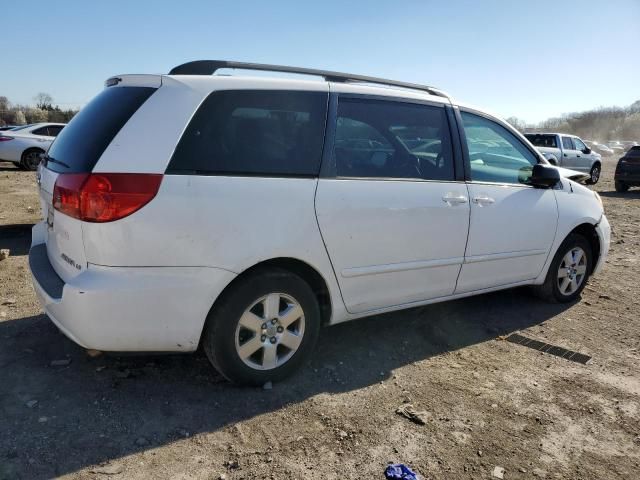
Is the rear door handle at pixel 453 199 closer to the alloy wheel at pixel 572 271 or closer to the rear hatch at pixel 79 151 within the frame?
the alloy wheel at pixel 572 271

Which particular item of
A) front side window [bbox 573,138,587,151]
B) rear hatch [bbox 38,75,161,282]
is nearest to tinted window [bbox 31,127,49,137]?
rear hatch [bbox 38,75,161,282]

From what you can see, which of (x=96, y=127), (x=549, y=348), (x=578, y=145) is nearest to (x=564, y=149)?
(x=578, y=145)

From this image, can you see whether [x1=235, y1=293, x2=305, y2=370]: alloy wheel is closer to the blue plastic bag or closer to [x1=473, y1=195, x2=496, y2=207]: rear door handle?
the blue plastic bag

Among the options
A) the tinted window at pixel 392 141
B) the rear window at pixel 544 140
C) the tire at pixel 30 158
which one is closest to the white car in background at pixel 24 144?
the tire at pixel 30 158

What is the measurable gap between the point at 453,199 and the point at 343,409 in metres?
1.70

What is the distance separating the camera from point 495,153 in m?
4.27

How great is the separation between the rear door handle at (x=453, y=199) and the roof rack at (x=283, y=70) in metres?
0.84

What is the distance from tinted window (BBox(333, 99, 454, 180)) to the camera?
10.8 ft

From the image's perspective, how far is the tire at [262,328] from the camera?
2854mm

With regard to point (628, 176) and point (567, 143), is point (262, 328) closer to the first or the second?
point (628, 176)

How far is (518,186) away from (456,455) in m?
2.41

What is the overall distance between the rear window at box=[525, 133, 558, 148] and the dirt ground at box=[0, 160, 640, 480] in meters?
15.3

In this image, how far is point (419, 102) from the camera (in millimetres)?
3744

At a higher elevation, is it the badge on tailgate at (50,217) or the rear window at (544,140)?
the rear window at (544,140)
